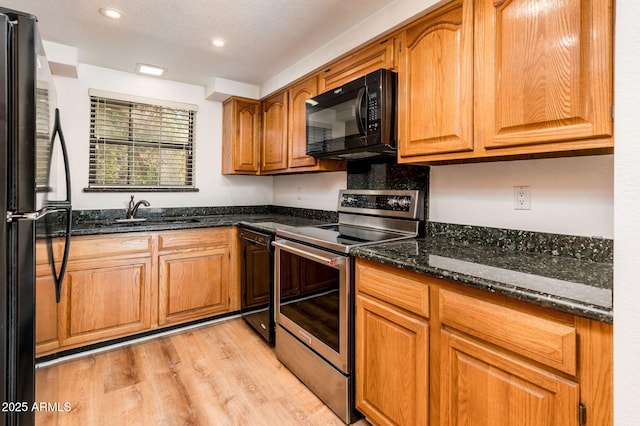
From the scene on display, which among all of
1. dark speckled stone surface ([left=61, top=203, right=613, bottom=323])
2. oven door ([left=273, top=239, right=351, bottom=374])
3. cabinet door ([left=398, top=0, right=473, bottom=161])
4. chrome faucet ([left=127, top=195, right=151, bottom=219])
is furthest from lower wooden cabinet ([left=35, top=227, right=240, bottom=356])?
cabinet door ([left=398, top=0, right=473, bottom=161])

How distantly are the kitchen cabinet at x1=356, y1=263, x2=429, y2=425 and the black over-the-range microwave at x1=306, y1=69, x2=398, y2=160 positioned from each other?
2.49 ft

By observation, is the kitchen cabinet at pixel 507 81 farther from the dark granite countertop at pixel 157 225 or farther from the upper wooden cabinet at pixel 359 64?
the dark granite countertop at pixel 157 225

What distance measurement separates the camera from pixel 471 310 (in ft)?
3.70

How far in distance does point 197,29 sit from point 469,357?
2.41 meters

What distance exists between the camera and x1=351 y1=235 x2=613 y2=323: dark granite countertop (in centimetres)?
90

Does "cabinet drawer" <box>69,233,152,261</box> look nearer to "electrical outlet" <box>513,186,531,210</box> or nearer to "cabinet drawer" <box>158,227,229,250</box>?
"cabinet drawer" <box>158,227,229,250</box>

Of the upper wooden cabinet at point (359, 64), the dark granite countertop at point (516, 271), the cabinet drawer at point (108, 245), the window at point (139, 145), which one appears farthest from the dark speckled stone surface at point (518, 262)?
the window at point (139, 145)

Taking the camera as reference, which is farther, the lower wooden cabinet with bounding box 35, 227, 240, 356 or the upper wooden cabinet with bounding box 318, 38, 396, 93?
the lower wooden cabinet with bounding box 35, 227, 240, 356

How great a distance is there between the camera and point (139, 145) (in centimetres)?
308

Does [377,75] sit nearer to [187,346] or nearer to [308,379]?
[308,379]

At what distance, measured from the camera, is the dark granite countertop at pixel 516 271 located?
895 millimetres

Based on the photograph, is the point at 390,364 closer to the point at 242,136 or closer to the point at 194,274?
the point at 194,274

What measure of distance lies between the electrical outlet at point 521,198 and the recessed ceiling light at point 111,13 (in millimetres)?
2460

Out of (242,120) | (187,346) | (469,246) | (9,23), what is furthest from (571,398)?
(242,120)
